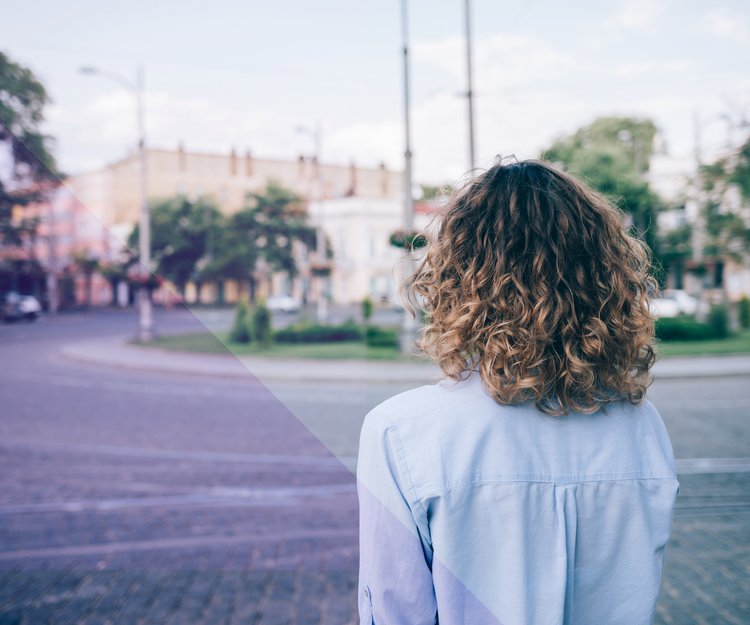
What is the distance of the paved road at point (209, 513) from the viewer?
3.70 m

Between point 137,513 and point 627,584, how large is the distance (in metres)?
4.63

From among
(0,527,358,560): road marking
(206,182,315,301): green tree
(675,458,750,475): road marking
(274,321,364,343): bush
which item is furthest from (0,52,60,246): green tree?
(274,321,364,343): bush

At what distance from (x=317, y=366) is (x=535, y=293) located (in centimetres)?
1487

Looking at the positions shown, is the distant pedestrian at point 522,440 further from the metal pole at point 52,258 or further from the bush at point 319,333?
the bush at point 319,333

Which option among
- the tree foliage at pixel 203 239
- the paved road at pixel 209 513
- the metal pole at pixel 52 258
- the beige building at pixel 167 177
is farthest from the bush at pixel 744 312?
the metal pole at pixel 52 258

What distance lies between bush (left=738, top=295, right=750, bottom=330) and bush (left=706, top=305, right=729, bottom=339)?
196cm

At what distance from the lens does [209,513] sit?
Answer: 5270mm

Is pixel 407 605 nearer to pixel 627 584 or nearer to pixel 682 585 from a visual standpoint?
pixel 627 584

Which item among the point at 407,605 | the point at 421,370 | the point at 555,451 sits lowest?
the point at 421,370

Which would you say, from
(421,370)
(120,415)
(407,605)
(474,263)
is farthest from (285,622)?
(421,370)

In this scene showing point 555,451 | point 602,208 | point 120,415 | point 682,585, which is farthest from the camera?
point 120,415

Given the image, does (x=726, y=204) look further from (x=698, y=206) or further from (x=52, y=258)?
(x=52, y=258)

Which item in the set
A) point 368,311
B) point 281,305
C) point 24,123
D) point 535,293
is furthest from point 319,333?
point 535,293

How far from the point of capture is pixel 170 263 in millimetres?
2490
